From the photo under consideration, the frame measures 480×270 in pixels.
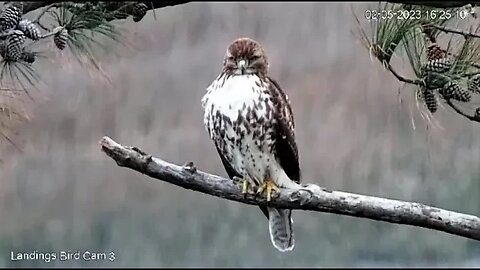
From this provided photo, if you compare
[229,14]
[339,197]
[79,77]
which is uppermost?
[229,14]

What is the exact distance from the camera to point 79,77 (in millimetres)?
1818

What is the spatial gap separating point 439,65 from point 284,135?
1.14 ft

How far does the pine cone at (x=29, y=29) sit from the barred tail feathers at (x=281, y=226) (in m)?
0.64

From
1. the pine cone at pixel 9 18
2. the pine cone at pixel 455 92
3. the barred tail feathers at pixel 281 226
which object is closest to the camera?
the pine cone at pixel 9 18

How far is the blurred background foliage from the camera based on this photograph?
1.83m

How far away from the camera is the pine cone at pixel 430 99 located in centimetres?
127

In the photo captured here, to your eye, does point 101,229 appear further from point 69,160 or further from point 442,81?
point 442,81

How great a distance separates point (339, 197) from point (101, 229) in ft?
2.76

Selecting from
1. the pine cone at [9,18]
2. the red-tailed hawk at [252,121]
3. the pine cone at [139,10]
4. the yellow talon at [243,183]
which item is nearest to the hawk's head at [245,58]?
the red-tailed hawk at [252,121]

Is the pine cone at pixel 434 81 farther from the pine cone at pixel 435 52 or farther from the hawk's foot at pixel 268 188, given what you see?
the hawk's foot at pixel 268 188

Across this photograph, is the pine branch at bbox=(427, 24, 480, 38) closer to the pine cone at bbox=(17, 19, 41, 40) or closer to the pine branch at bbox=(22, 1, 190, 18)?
the pine branch at bbox=(22, 1, 190, 18)

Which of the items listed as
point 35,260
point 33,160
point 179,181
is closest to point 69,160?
point 33,160

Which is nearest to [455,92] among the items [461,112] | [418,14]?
[461,112]

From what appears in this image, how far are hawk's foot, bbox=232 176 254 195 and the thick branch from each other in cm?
10
